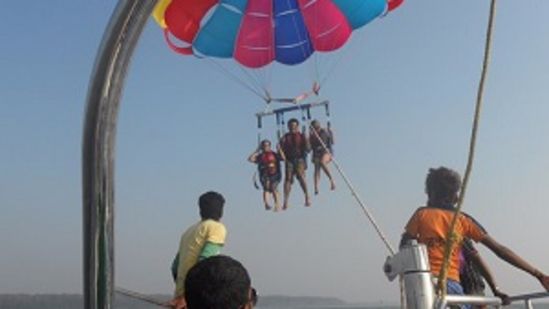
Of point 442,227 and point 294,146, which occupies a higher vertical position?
point 294,146

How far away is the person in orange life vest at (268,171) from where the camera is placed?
40.0ft

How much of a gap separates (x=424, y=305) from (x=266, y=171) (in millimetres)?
10956

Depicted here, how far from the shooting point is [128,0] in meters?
0.91

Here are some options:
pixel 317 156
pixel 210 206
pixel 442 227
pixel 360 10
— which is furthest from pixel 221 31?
pixel 442 227

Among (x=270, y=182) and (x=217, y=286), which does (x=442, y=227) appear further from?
(x=270, y=182)

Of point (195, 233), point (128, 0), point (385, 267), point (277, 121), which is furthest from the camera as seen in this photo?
point (277, 121)

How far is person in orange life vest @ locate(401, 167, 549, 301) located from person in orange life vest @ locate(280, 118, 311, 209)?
823 cm

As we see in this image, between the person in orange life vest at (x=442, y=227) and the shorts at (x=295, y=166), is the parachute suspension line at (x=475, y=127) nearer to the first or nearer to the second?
the person in orange life vest at (x=442, y=227)

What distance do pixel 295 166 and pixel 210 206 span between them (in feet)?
27.6

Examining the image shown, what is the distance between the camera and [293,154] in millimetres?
12391

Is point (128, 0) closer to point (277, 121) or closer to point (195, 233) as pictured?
point (195, 233)

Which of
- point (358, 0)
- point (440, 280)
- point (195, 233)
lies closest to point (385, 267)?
point (440, 280)

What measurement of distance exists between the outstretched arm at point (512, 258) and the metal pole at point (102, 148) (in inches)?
104

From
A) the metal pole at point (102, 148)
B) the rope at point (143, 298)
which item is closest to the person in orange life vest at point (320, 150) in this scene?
the rope at point (143, 298)
